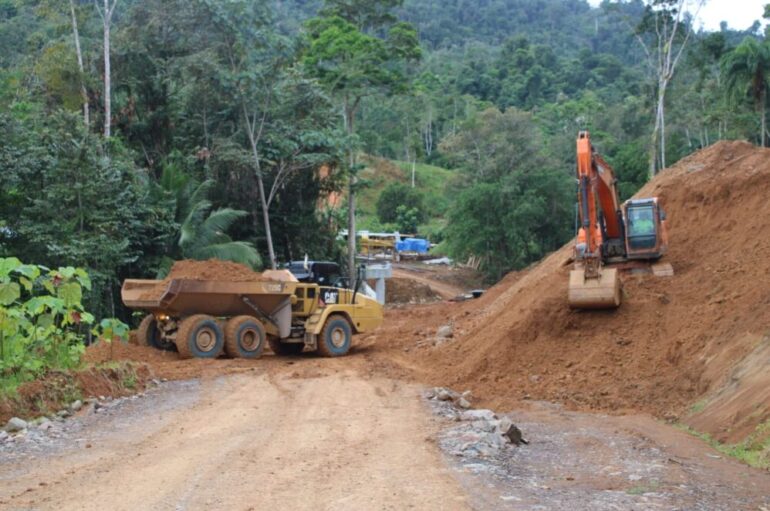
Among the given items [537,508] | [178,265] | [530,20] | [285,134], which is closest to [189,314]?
[178,265]

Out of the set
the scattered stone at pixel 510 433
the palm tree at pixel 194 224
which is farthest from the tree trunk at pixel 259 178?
the scattered stone at pixel 510 433

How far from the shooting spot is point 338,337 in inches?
839

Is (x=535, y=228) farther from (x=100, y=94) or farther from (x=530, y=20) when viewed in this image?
(x=530, y=20)

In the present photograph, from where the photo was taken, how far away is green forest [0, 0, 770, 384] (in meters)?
23.8

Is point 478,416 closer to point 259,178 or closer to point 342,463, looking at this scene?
point 342,463

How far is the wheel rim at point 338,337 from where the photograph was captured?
834 inches

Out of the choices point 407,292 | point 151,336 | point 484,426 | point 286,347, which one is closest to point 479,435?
point 484,426

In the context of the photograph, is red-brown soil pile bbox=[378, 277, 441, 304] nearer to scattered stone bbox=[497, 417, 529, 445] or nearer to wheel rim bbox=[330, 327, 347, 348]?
wheel rim bbox=[330, 327, 347, 348]

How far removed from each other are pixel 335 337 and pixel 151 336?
4.35 metres

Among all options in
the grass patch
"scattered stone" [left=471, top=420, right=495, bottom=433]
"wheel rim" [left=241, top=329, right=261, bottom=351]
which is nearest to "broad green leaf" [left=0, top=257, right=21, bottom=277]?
"scattered stone" [left=471, top=420, right=495, bottom=433]

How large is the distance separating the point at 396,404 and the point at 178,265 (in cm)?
743

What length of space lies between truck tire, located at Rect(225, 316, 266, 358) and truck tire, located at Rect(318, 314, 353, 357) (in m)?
1.62

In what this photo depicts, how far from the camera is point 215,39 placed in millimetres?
32438

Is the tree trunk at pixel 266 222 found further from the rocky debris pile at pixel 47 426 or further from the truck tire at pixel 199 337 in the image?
the rocky debris pile at pixel 47 426
